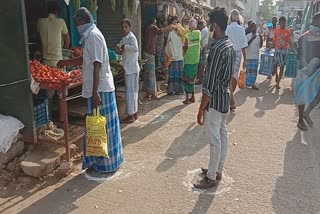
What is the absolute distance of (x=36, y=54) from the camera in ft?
18.9

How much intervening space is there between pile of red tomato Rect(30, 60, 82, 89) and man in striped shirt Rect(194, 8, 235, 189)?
1760mm

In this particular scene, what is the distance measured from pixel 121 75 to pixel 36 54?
171cm

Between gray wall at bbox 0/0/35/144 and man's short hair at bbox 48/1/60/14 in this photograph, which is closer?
gray wall at bbox 0/0/35/144

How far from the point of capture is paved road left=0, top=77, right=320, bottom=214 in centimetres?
341

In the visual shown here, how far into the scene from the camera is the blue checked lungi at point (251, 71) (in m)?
8.65

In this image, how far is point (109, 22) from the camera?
8.27m

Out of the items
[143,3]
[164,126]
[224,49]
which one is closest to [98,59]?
[224,49]

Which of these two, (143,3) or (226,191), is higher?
(143,3)

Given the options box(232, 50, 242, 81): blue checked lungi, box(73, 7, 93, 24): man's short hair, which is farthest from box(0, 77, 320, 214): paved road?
box(73, 7, 93, 24): man's short hair

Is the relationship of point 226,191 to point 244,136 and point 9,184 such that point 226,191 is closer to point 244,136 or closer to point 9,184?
point 244,136

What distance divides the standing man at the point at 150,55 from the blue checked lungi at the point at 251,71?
2.52m

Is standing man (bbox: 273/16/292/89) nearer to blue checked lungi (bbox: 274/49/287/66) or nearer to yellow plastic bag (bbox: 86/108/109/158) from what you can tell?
blue checked lungi (bbox: 274/49/287/66)

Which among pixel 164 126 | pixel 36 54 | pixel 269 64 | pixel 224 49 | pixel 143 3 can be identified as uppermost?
pixel 143 3

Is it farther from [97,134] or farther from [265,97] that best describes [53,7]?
[265,97]
